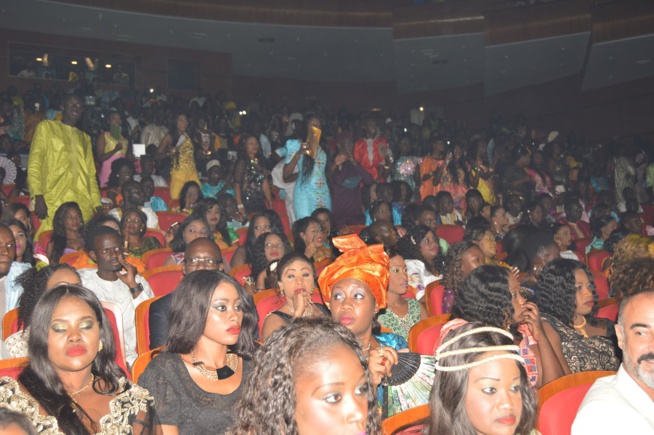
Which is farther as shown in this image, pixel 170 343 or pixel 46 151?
pixel 46 151

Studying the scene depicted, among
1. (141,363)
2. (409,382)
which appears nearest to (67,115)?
(141,363)

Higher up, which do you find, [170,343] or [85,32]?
[85,32]

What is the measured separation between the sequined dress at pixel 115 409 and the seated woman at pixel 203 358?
9 cm

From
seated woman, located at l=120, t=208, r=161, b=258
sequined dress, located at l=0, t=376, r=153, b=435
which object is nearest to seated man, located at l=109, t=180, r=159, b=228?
seated woman, located at l=120, t=208, r=161, b=258

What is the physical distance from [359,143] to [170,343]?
6.54m

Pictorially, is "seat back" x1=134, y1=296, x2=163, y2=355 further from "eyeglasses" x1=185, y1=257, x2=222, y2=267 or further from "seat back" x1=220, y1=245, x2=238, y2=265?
"seat back" x1=220, y1=245, x2=238, y2=265

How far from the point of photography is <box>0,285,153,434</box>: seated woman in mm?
2273

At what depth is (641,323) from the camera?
239 cm

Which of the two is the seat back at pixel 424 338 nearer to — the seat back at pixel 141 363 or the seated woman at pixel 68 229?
the seat back at pixel 141 363

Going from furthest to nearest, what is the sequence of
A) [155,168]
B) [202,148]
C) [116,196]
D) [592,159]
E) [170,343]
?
1. [592,159]
2. [202,148]
3. [155,168]
4. [116,196]
5. [170,343]

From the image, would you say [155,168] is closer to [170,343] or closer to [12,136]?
[12,136]

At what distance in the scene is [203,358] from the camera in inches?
106

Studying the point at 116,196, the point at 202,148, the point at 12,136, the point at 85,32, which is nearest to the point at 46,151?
the point at 116,196

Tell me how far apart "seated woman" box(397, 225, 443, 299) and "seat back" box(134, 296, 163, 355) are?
2.30 metres
